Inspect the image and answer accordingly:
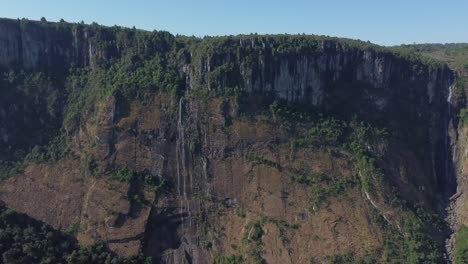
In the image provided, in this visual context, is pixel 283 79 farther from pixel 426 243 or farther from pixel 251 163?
pixel 426 243

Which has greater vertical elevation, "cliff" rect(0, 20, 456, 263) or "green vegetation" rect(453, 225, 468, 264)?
"cliff" rect(0, 20, 456, 263)

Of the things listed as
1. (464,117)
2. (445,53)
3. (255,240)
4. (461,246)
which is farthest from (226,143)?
(445,53)

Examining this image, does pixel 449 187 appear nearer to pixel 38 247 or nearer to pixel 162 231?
pixel 162 231

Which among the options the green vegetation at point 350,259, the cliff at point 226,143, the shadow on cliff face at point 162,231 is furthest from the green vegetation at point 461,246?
the shadow on cliff face at point 162,231

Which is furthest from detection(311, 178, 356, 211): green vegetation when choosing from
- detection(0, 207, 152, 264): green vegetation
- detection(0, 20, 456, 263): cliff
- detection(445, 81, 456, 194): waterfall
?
detection(0, 207, 152, 264): green vegetation

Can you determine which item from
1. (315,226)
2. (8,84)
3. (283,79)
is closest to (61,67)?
(8,84)

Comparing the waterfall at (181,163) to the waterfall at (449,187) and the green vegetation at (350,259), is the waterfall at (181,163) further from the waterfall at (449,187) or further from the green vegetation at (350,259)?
the waterfall at (449,187)

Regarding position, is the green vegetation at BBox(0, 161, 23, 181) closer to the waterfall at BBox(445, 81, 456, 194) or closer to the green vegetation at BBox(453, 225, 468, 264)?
the green vegetation at BBox(453, 225, 468, 264)
